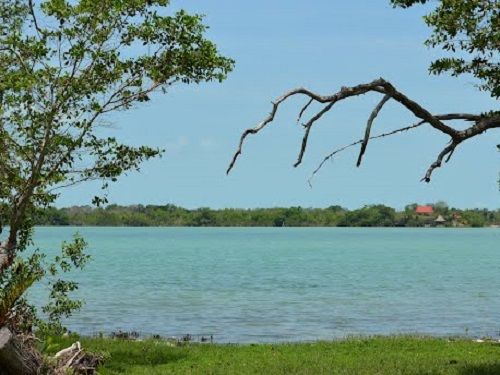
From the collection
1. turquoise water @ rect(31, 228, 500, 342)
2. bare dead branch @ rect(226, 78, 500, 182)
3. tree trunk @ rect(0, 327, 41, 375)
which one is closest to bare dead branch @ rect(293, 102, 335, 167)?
bare dead branch @ rect(226, 78, 500, 182)

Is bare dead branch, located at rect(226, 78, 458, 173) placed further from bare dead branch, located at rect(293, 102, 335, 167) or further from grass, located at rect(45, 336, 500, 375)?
grass, located at rect(45, 336, 500, 375)

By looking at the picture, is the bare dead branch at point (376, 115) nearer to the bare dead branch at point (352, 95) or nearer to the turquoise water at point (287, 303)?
the bare dead branch at point (352, 95)

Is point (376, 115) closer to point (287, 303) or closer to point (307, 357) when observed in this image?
point (307, 357)

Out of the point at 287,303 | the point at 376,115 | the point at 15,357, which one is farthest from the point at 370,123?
the point at 287,303

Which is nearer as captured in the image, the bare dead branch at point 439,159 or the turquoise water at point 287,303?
the bare dead branch at point 439,159

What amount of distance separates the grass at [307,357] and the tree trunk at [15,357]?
1.35 m

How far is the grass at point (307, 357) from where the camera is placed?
20.2 metres

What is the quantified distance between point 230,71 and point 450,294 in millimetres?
44999

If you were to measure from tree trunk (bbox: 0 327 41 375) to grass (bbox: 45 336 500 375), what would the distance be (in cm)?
135

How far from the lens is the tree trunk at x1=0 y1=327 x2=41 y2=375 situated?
1603cm

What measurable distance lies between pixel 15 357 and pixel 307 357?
30.3 feet

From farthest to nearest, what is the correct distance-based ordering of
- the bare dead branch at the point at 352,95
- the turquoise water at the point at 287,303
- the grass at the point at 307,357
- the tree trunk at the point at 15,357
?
the turquoise water at the point at 287,303, the grass at the point at 307,357, the tree trunk at the point at 15,357, the bare dead branch at the point at 352,95

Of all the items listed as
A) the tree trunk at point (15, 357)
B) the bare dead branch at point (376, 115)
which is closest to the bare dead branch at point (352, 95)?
the bare dead branch at point (376, 115)

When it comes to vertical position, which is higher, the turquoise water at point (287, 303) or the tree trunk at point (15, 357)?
the tree trunk at point (15, 357)
